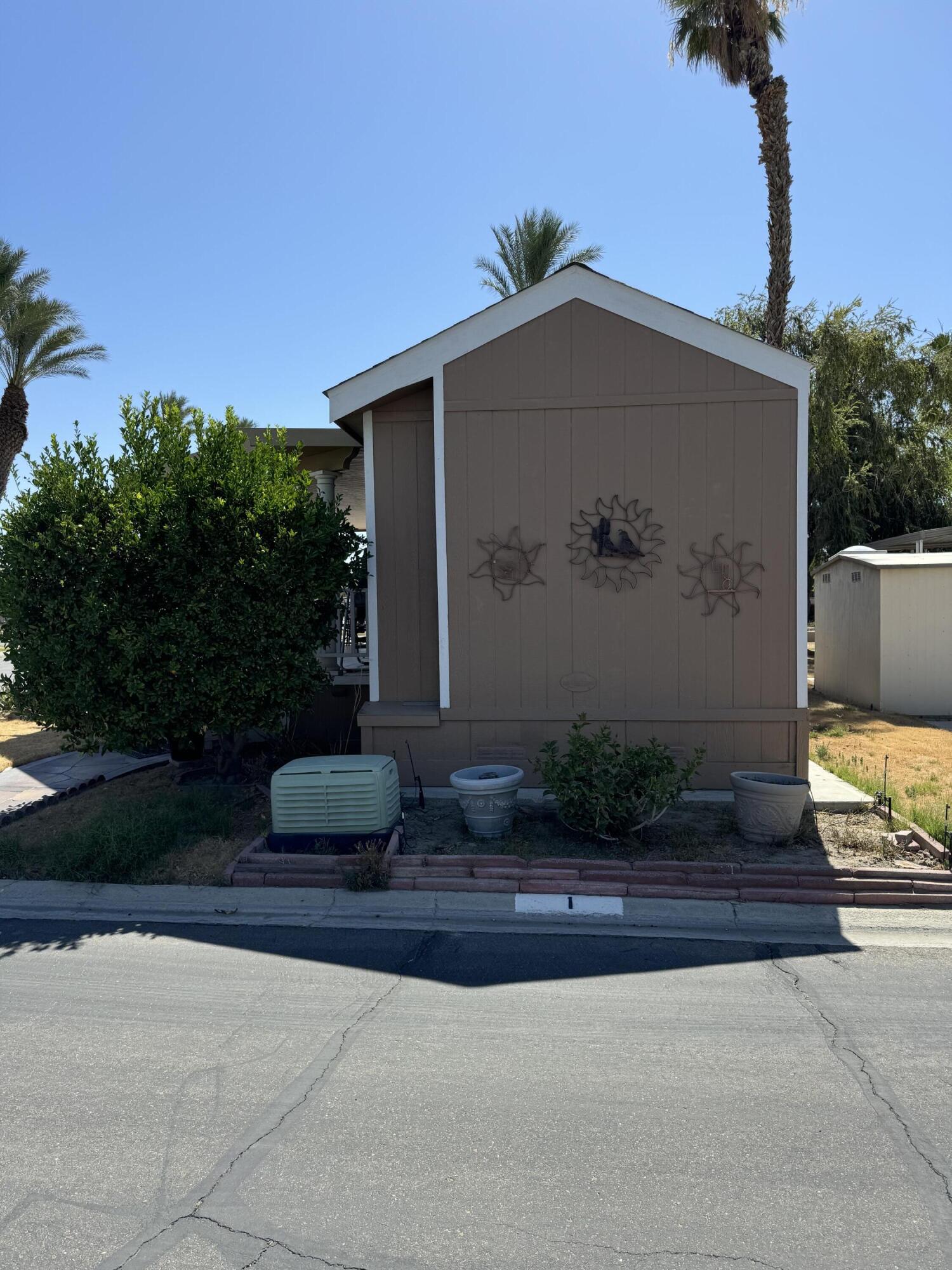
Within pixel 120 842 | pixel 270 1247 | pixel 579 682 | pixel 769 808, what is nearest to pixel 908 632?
pixel 579 682

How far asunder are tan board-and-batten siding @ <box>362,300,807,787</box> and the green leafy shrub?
1.34 metres

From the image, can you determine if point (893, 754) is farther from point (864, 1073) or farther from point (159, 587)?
point (159, 587)

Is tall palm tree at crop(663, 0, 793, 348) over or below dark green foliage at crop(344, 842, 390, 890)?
over

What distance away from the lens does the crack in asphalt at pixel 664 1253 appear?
2.66 metres

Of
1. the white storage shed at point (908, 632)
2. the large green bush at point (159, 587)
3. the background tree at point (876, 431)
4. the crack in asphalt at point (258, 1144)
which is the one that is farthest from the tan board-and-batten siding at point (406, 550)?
the background tree at point (876, 431)

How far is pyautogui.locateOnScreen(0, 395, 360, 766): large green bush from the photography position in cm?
693

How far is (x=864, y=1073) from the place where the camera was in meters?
3.80

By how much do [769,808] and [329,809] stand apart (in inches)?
123

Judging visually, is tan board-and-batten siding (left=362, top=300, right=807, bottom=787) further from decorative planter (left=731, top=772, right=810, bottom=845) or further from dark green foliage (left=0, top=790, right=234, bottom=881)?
dark green foliage (left=0, top=790, right=234, bottom=881)

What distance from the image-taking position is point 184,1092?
3676 mm

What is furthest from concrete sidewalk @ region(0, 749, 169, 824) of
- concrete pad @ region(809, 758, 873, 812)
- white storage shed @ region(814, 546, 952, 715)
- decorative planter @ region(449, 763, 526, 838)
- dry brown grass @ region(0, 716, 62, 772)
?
white storage shed @ region(814, 546, 952, 715)

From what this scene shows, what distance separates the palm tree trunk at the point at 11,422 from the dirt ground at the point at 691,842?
753 inches

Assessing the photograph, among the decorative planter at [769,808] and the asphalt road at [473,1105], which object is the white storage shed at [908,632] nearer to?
the decorative planter at [769,808]

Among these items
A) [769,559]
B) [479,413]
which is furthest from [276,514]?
[769,559]
